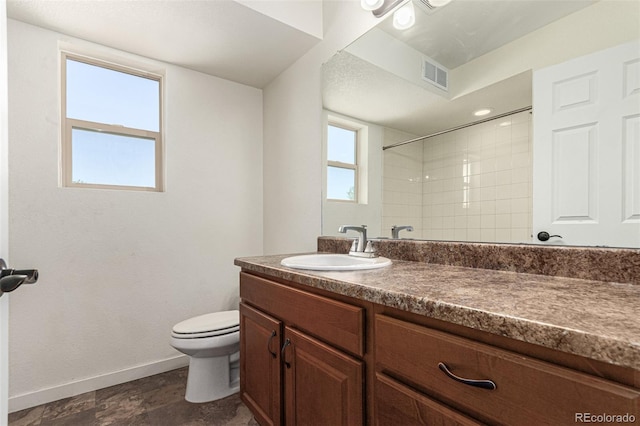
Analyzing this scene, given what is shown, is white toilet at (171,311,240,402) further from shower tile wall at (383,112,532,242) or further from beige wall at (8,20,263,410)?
shower tile wall at (383,112,532,242)

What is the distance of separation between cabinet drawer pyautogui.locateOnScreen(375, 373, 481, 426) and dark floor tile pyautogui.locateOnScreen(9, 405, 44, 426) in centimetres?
202

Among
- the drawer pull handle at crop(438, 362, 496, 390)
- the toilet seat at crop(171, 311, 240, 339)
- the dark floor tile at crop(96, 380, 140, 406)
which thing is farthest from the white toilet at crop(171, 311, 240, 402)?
the drawer pull handle at crop(438, 362, 496, 390)

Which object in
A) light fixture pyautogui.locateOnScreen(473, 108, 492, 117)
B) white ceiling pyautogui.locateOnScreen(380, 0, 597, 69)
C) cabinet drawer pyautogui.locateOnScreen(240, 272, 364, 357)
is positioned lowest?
cabinet drawer pyautogui.locateOnScreen(240, 272, 364, 357)

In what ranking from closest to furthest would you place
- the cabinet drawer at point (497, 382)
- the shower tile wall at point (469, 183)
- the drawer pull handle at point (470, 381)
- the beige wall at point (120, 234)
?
1. the cabinet drawer at point (497, 382)
2. the drawer pull handle at point (470, 381)
3. the shower tile wall at point (469, 183)
4. the beige wall at point (120, 234)

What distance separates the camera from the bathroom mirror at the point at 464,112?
3.13 ft

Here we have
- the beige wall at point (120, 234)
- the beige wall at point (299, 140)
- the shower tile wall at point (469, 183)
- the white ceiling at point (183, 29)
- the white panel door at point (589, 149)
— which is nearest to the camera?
the white panel door at point (589, 149)

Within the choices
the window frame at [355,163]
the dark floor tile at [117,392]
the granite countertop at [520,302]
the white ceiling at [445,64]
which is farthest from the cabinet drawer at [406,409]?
the dark floor tile at [117,392]

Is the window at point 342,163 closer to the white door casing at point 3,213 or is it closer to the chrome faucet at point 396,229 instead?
the chrome faucet at point 396,229

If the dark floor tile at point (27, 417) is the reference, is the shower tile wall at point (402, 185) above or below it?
above

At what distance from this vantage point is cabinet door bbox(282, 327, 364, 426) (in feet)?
2.79

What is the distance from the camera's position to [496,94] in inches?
44.4

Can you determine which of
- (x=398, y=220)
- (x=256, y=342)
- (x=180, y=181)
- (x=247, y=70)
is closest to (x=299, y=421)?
(x=256, y=342)

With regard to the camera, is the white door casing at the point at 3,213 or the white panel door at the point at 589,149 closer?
the white door casing at the point at 3,213

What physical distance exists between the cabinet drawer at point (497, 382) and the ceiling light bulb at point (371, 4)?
1.62 m
